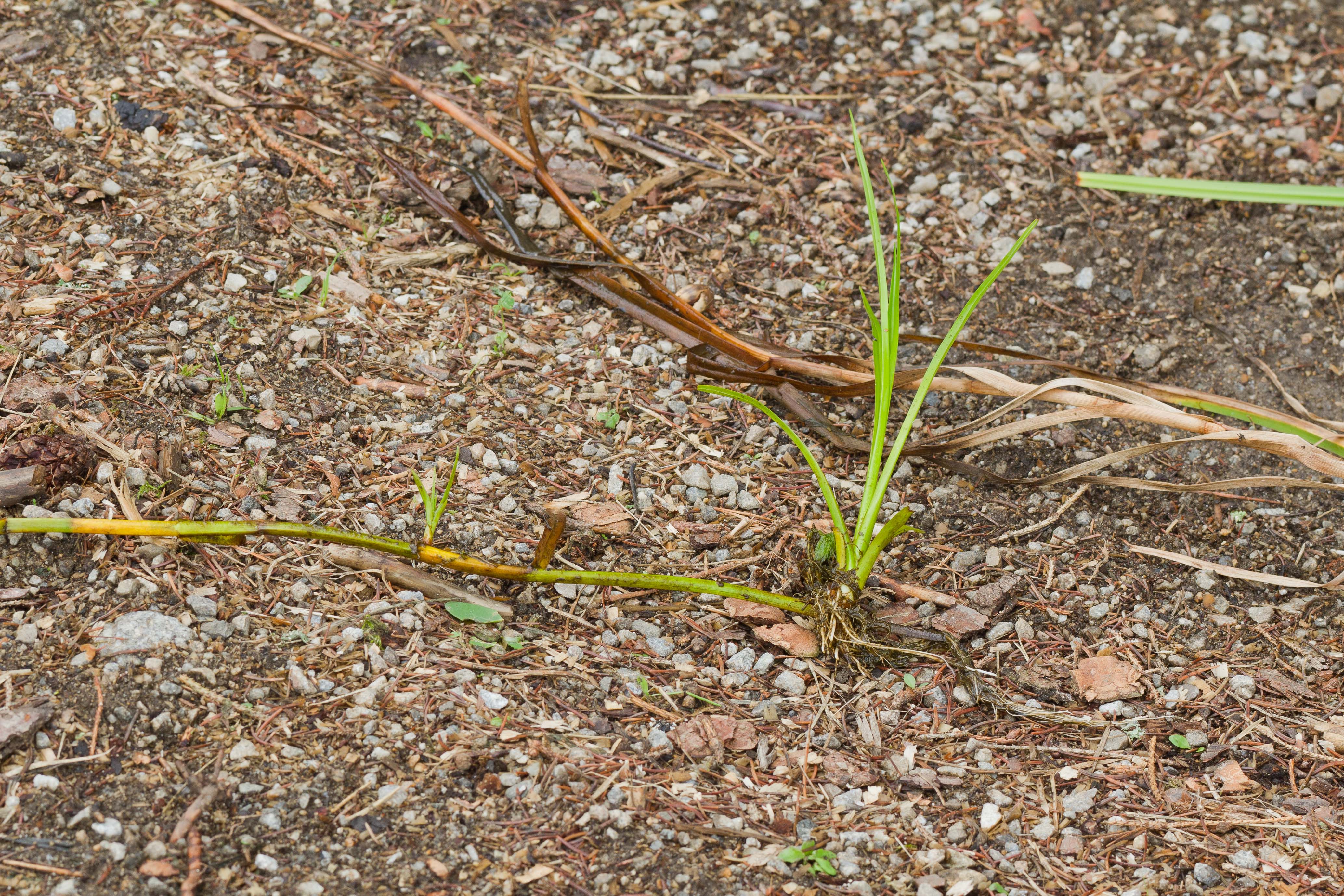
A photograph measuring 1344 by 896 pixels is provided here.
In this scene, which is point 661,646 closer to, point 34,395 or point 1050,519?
point 1050,519

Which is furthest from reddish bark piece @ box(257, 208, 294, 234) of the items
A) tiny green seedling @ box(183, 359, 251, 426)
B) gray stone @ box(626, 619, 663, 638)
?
gray stone @ box(626, 619, 663, 638)

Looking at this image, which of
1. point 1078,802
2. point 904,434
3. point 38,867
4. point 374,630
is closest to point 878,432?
point 904,434

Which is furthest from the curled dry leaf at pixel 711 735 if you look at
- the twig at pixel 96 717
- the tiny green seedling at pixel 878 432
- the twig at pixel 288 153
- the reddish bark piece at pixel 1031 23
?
the reddish bark piece at pixel 1031 23

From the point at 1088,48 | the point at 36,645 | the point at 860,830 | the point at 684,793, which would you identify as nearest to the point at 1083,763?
the point at 860,830

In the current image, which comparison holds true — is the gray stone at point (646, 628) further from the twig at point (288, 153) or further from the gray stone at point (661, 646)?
the twig at point (288, 153)

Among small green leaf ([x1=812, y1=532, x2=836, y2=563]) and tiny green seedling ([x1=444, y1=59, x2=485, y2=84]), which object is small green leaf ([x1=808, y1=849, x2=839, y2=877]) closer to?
small green leaf ([x1=812, y1=532, x2=836, y2=563])
